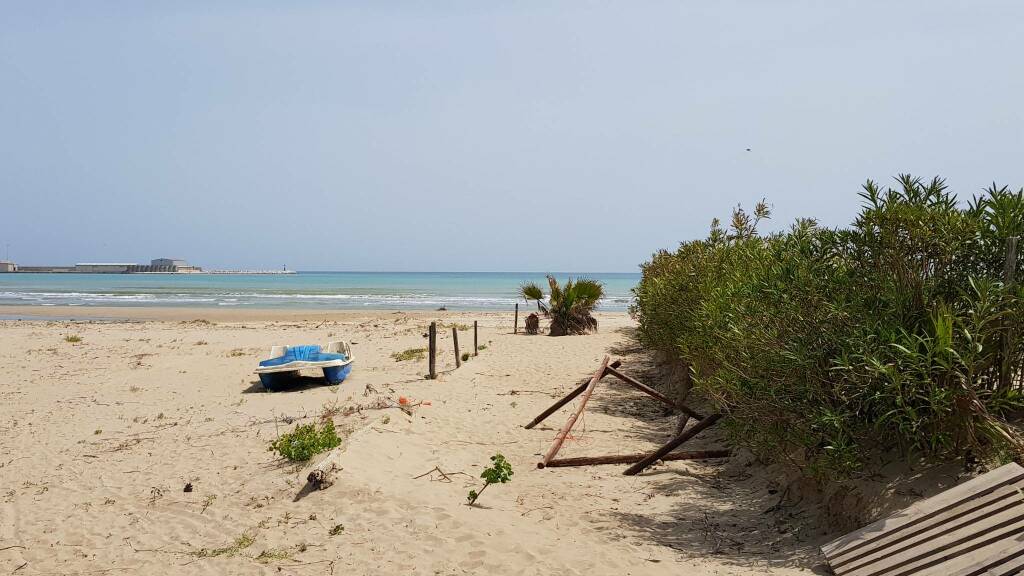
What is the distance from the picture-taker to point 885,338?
4.93 m

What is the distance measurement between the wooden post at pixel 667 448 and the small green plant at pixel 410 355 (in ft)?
34.5

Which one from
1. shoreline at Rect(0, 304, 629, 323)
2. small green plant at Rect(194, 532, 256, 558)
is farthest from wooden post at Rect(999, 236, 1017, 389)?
shoreline at Rect(0, 304, 629, 323)

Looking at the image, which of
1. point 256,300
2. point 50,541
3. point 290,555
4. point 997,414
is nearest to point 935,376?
point 997,414

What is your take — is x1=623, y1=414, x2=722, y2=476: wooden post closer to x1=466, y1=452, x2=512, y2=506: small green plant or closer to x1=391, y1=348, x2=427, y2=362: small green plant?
x1=466, y1=452, x2=512, y2=506: small green plant

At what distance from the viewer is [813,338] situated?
558 cm

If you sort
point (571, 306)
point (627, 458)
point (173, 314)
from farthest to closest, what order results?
1. point (173, 314)
2. point (571, 306)
3. point (627, 458)

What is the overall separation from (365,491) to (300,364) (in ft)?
24.5

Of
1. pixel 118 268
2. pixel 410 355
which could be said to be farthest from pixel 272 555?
pixel 118 268

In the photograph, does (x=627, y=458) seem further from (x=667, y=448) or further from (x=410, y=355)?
(x=410, y=355)

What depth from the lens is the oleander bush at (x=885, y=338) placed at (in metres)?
4.61

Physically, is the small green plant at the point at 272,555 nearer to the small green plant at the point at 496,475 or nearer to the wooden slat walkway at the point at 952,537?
the small green plant at the point at 496,475

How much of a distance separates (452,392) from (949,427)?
941 centimetres

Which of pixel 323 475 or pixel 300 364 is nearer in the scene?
pixel 323 475

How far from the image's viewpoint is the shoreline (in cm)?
3647
